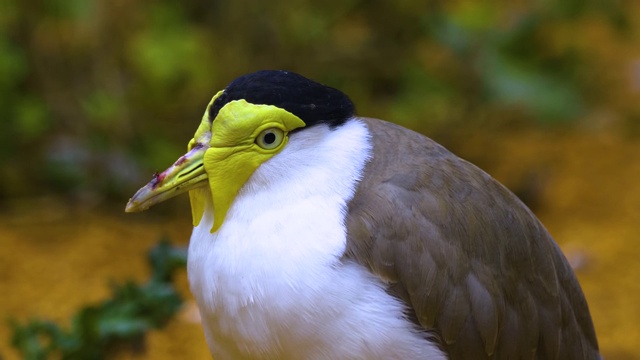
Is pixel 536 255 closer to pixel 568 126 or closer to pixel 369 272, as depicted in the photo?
pixel 369 272

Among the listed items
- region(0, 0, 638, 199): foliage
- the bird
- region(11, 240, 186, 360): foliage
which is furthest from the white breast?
region(0, 0, 638, 199): foliage

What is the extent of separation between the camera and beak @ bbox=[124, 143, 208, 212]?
98.1 inches

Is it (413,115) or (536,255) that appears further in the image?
(413,115)

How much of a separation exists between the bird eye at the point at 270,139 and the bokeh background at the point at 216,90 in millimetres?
1932

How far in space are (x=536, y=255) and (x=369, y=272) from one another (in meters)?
0.55

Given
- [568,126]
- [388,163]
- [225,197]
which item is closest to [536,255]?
[388,163]

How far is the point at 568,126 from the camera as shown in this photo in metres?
6.05

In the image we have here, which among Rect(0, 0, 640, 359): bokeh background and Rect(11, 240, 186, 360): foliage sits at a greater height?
Rect(0, 0, 640, 359): bokeh background

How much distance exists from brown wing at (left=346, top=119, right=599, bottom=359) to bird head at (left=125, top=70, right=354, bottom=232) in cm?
24

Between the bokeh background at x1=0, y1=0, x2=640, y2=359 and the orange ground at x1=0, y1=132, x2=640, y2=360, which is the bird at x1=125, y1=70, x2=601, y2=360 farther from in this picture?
the bokeh background at x1=0, y1=0, x2=640, y2=359

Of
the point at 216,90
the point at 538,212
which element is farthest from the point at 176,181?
the point at 538,212

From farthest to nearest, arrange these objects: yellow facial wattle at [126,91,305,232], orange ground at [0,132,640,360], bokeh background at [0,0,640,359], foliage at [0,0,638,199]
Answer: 1. foliage at [0,0,638,199]
2. bokeh background at [0,0,640,359]
3. orange ground at [0,132,640,360]
4. yellow facial wattle at [126,91,305,232]

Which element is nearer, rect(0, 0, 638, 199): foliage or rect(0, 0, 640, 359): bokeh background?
rect(0, 0, 640, 359): bokeh background

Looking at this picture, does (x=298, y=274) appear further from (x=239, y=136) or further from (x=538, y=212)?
(x=538, y=212)
